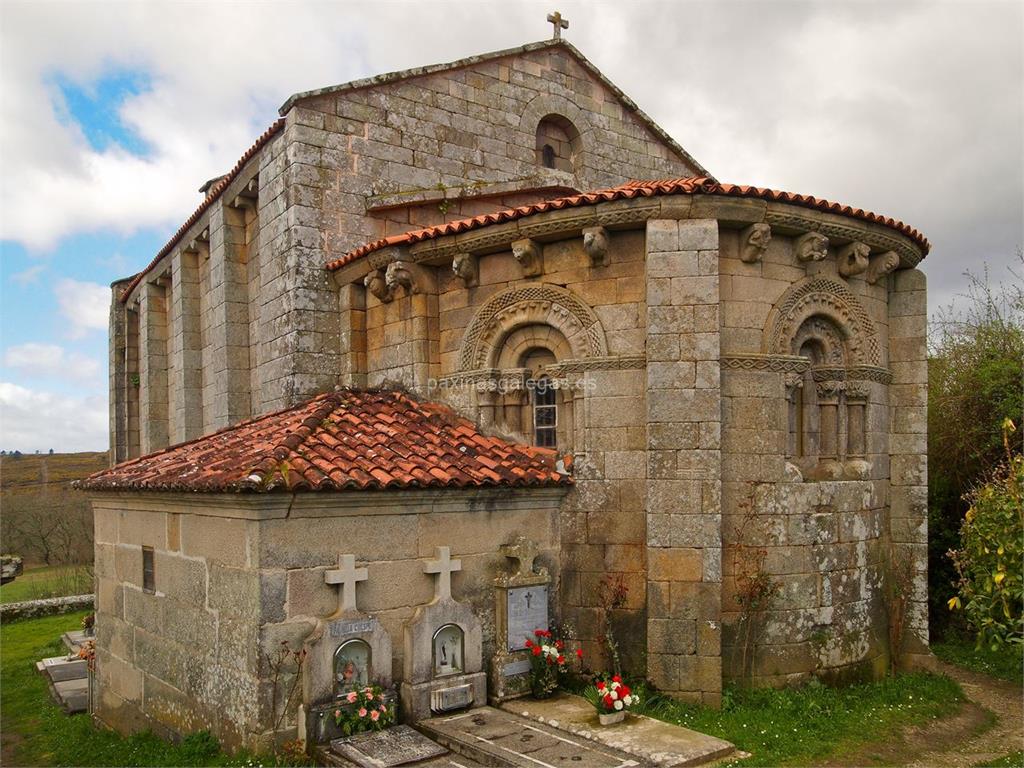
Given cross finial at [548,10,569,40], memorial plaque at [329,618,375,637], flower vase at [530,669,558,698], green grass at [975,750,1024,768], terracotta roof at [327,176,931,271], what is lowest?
green grass at [975,750,1024,768]

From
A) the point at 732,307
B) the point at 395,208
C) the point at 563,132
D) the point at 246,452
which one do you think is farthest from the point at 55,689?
the point at 563,132

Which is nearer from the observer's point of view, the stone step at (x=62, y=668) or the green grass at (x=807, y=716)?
the green grass at (x=807, y=716)

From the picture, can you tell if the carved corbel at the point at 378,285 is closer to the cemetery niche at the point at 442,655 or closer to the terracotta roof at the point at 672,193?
the terracotta roof at the point at 672,193

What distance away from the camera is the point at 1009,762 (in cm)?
687

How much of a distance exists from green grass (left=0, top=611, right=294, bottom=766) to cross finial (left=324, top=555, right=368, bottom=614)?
133cm

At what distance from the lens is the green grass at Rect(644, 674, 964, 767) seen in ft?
22.0

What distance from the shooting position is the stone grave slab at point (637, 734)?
20.3 feet

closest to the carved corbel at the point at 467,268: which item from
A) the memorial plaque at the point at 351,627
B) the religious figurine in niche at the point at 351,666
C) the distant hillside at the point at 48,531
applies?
the memorial plaque at the point at 351,627

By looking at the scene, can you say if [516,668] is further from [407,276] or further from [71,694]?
[71,694]

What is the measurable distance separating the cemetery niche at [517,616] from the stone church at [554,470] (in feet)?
0.14

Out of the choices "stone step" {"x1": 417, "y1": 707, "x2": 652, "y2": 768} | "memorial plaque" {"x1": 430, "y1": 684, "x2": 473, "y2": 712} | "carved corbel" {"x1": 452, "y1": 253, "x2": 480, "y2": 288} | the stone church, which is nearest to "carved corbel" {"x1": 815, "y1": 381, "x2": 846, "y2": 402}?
the stone church

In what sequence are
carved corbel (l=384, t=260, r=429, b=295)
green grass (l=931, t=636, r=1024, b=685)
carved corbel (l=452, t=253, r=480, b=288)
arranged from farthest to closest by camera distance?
green grass (l=931, t=636, r=1024, b=685), carved corbel (l=384, t=260, r=429, b=295), carved corbel (l=452, t=253, r=480, b=288)

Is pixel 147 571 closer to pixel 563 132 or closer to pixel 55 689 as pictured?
pixel 55 689

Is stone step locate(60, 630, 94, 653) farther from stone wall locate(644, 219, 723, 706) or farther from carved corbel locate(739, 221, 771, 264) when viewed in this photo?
carved corbel locate(739, 221, 771, 264)
